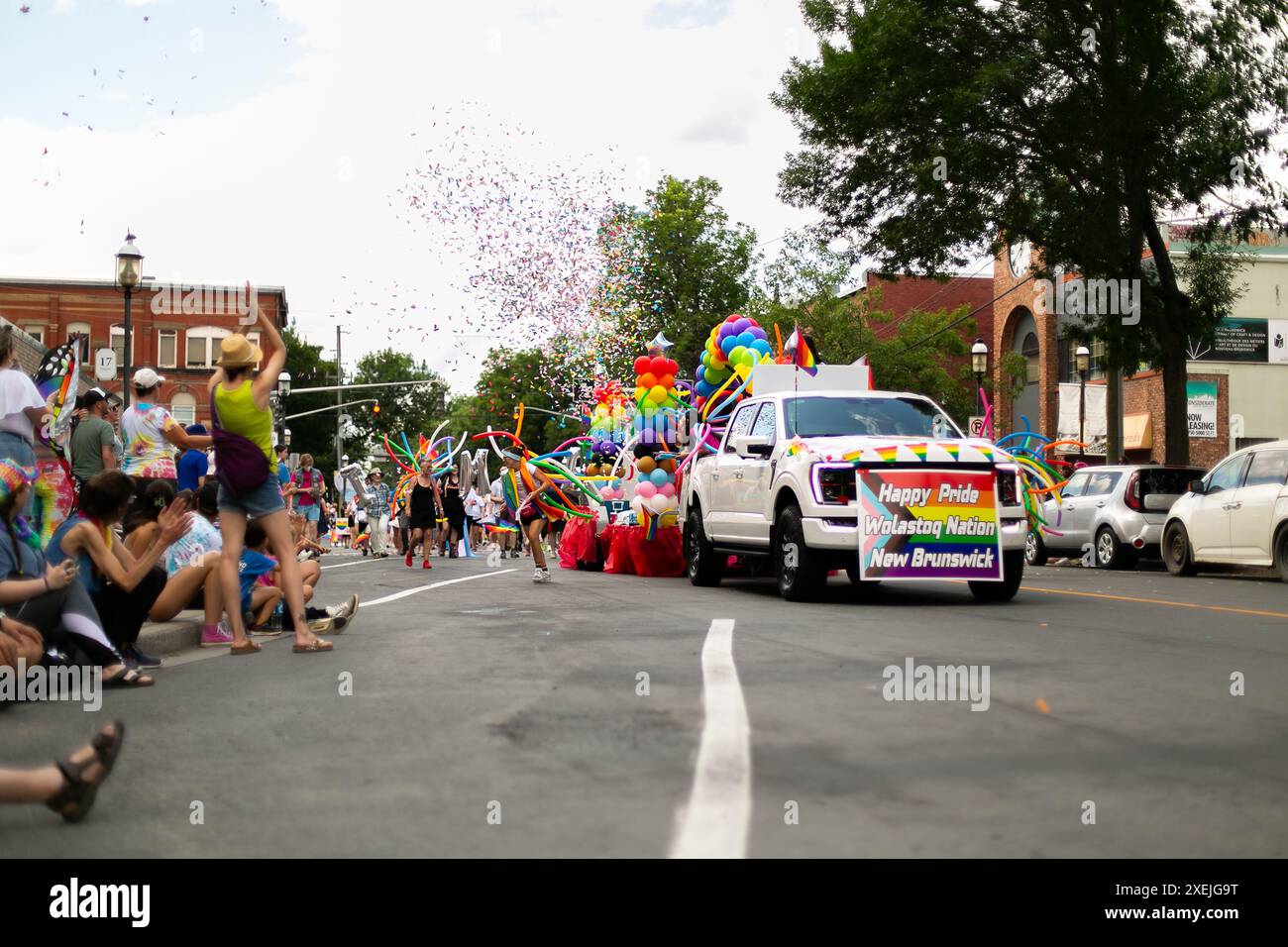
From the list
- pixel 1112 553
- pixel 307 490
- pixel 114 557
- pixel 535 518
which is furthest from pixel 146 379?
pixel 1112 553

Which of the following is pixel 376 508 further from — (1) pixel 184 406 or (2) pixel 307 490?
(1) pixel 184 406

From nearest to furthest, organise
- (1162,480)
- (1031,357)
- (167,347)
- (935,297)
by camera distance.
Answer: (1162,480) → (1031,357) → (935,297) → (167,347)

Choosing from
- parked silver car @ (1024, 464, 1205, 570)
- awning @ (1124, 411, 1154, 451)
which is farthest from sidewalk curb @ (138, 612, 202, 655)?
awning @ (1124, 411, 1154, 451)

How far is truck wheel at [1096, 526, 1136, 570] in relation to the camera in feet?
73.7

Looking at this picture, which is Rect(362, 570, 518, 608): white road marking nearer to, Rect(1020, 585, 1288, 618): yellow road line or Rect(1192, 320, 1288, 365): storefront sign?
Rect(1020, 585, 1288, 618): yellow road line

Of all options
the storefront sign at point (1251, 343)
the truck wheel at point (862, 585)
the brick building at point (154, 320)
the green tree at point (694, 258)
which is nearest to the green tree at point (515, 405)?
the green tree at point (694, 258)

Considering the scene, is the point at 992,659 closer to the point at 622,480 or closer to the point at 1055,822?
the point at 1055,822

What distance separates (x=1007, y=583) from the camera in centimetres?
1278

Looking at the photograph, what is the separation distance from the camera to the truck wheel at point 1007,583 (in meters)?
12.6

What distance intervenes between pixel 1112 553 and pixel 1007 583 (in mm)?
10801

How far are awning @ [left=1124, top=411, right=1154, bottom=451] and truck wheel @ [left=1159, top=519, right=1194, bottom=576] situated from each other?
91.6 ft

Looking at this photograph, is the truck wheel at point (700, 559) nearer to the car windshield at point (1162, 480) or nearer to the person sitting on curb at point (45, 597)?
the person sitting on curb at point (45, 597)
